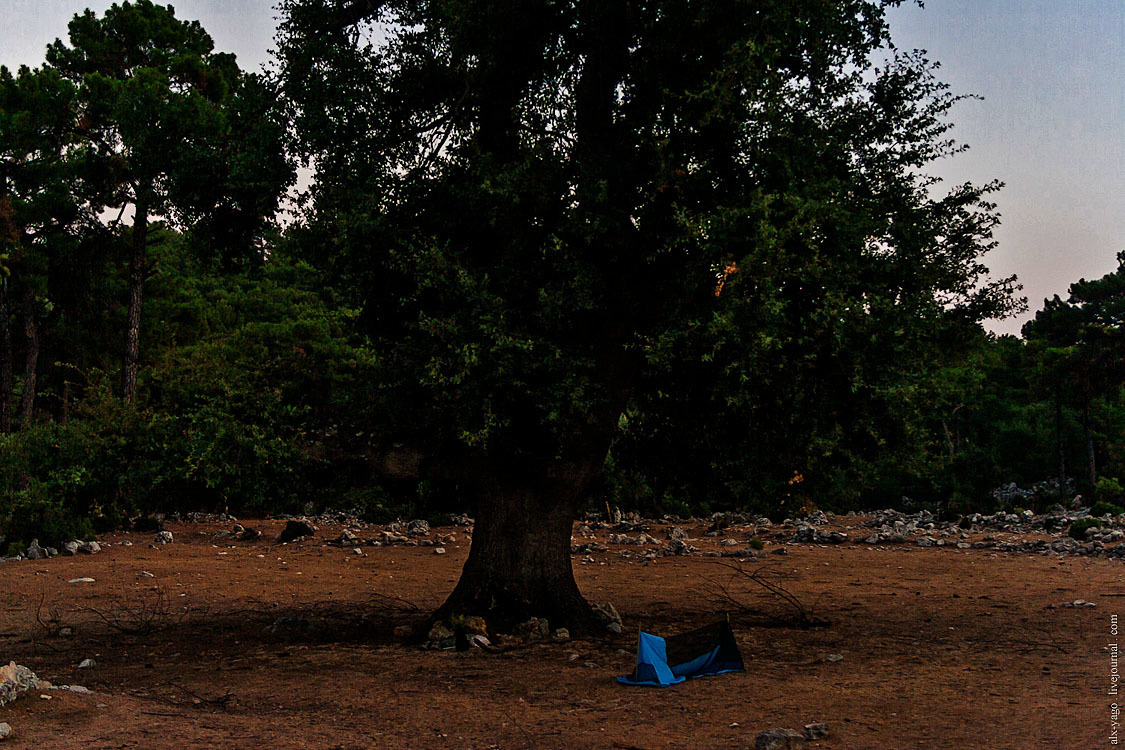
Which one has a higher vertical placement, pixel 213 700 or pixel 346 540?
pixel 213 700

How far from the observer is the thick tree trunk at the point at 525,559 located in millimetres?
12180

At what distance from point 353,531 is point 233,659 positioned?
639 inches

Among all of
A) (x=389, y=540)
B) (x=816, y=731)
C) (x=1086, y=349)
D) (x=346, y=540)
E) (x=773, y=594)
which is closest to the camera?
(x=816, y=731)

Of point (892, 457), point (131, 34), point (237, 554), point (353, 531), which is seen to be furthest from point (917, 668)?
point (131, 34)

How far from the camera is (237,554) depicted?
71.2 ft

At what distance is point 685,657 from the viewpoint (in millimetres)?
9656

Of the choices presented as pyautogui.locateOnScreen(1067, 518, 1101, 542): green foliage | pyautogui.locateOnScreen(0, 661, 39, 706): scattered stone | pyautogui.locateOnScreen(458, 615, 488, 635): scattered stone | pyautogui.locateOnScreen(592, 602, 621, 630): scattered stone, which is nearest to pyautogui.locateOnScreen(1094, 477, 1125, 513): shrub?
pyautogui.locateOnScreen(1067, 518, 1101, 542): green foliage

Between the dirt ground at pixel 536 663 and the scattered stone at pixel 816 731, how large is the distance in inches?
7.5

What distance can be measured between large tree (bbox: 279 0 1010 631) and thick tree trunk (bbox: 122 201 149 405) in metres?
21.7

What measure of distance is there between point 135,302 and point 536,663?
89.2 feet

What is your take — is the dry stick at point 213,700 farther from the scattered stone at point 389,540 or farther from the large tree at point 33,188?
the large tree at point 33,188

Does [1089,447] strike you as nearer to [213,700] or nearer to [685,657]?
[685,657]

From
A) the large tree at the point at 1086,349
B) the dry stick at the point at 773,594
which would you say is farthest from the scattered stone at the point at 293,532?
the large tree at the point at 1086,349

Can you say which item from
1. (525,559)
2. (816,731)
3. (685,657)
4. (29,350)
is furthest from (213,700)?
(29,350)
